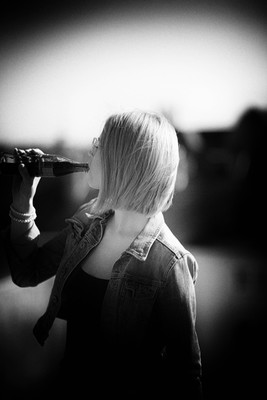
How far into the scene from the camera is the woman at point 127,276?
85cm

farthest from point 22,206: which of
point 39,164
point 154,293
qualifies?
point 154,293

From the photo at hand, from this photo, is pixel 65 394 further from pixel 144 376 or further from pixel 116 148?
pixel 116 148

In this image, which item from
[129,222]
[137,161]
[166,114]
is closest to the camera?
[137,161]

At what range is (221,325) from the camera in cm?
123

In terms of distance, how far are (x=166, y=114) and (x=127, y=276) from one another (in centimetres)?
56

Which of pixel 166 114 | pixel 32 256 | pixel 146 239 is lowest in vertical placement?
pixel 32 256

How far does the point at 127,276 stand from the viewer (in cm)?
89

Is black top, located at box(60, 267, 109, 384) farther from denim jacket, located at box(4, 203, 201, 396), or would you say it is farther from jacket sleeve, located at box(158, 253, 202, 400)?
jacket sleeve, located at box(158, 253, 202, 400)

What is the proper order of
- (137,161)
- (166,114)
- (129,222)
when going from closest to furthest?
(137,161) → (129,222) → (166,114)

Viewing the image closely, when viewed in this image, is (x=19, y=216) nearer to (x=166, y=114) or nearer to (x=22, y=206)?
(x=22, y=206)

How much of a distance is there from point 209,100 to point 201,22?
0.25 meters

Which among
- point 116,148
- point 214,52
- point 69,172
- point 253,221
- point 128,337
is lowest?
point 128,337

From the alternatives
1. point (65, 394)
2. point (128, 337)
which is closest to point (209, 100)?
point (128, 337)

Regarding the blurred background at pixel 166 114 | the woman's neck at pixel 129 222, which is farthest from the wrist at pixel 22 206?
the woman's neck at pixel 129 222
